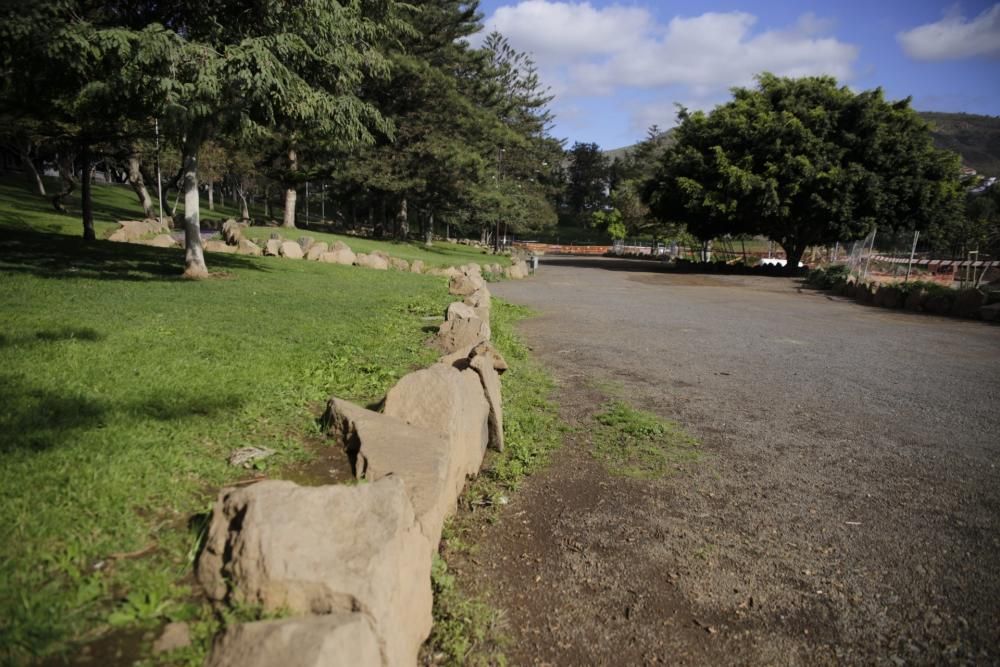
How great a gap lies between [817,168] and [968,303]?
14.0 m

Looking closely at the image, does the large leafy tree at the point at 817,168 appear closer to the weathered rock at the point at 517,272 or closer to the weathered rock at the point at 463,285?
the weathered rock at the point at 517,272

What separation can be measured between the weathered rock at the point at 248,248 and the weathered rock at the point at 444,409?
52.7 ft

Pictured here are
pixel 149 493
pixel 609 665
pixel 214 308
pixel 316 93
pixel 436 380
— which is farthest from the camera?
pixel 316 93

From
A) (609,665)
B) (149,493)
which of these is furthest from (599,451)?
(149,493)

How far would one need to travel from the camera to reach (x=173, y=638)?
1969 millimetres

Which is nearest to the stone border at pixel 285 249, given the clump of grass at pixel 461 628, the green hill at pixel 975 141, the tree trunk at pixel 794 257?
the clump of grass at pixel 461 628

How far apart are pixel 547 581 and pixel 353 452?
1368 mm

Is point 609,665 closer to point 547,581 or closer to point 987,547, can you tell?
point 547,581

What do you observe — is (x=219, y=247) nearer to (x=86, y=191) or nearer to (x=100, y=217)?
(x=86, y=191)

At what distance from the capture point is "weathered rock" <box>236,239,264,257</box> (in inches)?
721

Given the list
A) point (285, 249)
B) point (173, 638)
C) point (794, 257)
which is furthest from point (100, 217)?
point (794, 257)

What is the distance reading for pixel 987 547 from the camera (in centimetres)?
333

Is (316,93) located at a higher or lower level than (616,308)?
higher

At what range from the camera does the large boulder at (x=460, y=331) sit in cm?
687
